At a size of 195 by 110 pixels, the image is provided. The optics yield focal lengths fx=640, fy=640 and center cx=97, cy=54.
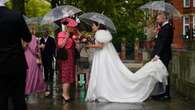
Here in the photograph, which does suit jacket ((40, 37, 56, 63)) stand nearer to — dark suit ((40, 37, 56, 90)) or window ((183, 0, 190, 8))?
dark suit ((40, 37, 56, 90))

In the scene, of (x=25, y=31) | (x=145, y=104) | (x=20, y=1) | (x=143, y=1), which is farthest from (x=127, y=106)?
(x=143, y=1)

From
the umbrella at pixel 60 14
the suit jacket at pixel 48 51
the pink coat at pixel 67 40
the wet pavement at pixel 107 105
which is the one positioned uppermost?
the umbrella at pixel 60 14

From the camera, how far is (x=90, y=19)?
14.9 m

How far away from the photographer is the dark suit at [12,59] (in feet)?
24.9

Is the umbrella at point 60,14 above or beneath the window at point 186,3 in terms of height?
beneath

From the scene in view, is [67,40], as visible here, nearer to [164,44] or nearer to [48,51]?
[164,44]

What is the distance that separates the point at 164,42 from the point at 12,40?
6.81 m

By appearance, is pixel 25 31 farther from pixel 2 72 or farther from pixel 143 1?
pixel 143 1

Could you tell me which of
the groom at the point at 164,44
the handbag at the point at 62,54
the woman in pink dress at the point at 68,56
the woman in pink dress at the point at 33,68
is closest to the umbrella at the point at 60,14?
the woman in pink dress at the point at 68,56

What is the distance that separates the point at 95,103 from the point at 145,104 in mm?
1087

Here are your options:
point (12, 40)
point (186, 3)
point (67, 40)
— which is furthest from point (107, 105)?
point (186, 3)

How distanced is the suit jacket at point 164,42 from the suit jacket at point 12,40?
263 inches

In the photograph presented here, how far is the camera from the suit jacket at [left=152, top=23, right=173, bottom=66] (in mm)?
14125

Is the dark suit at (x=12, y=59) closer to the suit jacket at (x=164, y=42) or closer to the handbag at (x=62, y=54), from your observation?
the handbag at (x=62, y=54)
